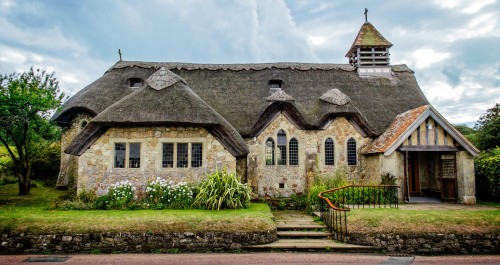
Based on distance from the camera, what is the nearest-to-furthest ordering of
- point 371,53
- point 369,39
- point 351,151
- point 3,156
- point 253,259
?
point 253,259 < point 351,151 < point 371,53 < point 369,39 < point 3,156

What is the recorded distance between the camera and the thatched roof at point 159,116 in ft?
44.1

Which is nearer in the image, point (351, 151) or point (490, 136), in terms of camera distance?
point (351, 151)

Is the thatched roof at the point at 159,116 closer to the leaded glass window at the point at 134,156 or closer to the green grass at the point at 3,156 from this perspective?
the leaded glass window at the point at 134,156

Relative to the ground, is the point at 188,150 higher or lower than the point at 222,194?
higher

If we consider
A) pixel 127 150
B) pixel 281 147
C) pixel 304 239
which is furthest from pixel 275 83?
pixel 304 239

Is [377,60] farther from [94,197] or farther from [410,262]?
[94,197]

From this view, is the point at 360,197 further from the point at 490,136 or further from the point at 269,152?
the point at 490,136

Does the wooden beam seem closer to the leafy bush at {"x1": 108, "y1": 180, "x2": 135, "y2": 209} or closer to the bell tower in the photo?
the bell tower

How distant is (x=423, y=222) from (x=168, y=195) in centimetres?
932

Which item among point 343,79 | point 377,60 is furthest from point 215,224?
point 377,60

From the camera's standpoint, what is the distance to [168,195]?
43.4 ft

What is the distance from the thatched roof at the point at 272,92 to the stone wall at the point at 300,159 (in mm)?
491

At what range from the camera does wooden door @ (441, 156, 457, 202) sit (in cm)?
1569

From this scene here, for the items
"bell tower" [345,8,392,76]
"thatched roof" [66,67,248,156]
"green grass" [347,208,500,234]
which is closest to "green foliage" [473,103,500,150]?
"bell tower" [345,8,392,76]
